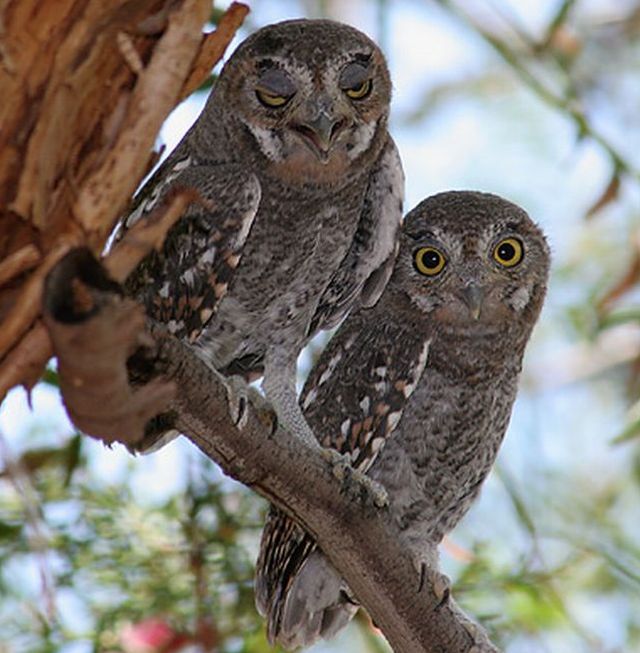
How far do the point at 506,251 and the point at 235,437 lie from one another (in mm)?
1518

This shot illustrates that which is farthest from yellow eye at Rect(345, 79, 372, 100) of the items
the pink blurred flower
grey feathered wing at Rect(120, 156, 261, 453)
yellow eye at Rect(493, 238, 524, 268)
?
the pink blurred flower

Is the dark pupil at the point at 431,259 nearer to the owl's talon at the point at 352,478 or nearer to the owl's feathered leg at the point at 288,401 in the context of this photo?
the owl's feathered leg at the point at 288,401

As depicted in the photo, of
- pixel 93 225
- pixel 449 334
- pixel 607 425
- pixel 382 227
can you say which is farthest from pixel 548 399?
pixel 93 225

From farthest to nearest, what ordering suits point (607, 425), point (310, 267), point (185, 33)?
point (607, 425) < point (310, 267) < point (185, 33)

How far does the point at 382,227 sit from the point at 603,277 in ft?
7.93

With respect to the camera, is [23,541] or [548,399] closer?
[23,541]

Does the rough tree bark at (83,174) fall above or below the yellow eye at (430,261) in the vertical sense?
below

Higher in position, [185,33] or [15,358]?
[185,33]

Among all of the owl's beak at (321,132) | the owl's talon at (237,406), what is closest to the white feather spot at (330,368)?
the owl's beak at (321,132)

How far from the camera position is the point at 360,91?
302cm

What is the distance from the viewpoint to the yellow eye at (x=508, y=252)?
3.49 meters

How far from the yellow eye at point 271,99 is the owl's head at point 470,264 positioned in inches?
26.3

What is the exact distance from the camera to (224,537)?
11.8 feet

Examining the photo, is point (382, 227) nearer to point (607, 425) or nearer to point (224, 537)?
point (224, 537)
